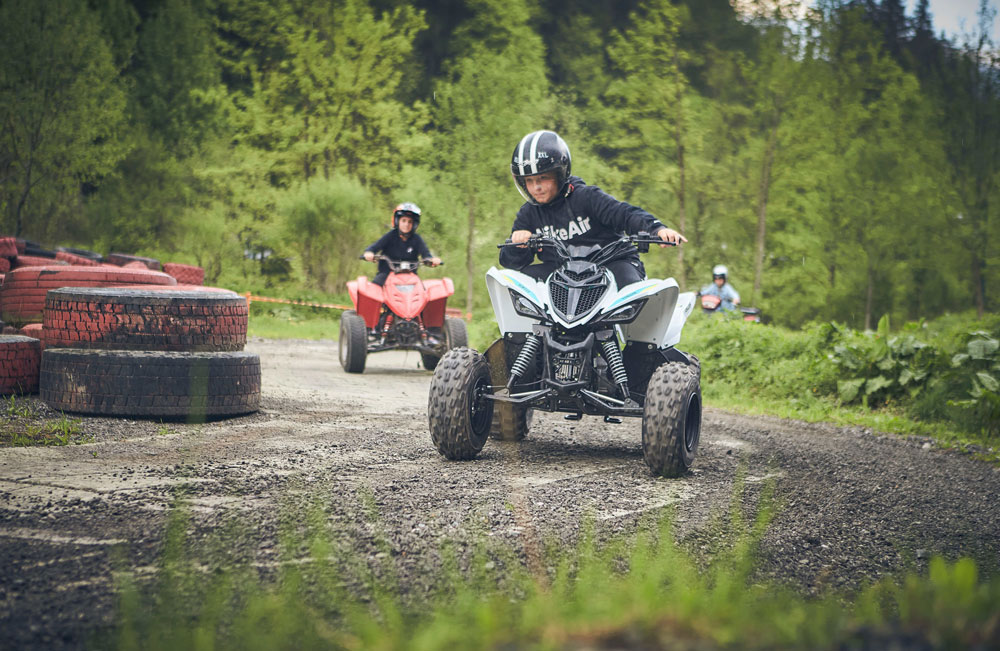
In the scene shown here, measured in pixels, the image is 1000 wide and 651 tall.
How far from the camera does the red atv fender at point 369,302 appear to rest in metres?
13.0

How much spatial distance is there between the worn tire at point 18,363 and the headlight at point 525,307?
12.3ft

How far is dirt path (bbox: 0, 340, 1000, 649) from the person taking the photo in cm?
321

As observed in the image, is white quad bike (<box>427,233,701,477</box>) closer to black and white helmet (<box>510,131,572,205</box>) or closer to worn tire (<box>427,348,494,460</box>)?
worn tire (<box>427,348,494,460</box>)

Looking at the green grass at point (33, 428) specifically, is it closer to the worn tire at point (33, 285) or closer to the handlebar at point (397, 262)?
the worn tire at point (33, 285)

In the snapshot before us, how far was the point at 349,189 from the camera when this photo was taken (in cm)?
2941

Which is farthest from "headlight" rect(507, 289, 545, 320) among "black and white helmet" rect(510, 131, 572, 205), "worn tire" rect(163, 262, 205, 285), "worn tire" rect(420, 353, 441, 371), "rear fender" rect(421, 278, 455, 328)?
"worn tire" rect(163, 262, 205, 285)

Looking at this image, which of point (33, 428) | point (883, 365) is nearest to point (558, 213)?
point (33, 428)

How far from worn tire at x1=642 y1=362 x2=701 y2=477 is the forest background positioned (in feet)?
78.3

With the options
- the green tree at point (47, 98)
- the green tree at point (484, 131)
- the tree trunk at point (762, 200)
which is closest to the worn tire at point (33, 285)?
the green tree at point (47, 98)

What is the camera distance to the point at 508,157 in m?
29.2

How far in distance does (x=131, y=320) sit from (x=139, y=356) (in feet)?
1.26

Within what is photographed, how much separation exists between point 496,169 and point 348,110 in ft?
21.1

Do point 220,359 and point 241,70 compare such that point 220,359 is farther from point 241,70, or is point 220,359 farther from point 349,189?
point 241,70

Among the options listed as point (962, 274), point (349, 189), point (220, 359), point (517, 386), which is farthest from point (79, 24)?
point (962, 274)
